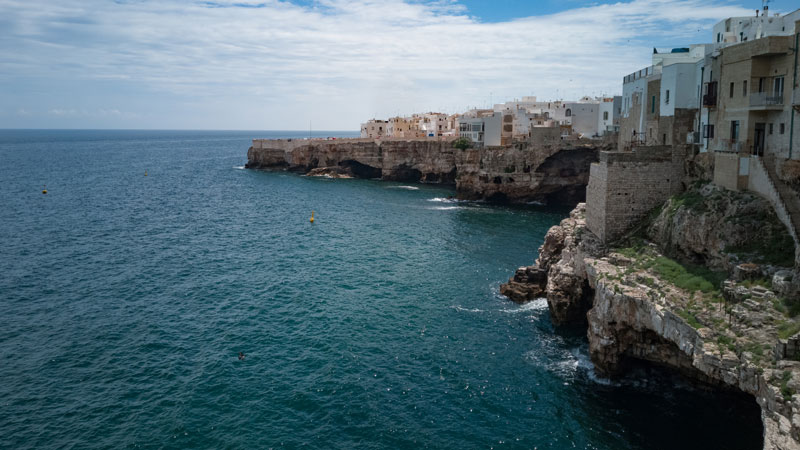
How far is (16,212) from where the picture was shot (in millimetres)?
71250

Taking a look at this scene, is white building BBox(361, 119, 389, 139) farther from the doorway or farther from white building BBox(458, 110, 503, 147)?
the doorway

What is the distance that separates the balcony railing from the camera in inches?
1028

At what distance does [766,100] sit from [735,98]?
221 centimetres

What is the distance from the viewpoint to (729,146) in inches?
1145

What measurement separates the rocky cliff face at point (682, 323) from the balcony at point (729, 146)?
5164mm

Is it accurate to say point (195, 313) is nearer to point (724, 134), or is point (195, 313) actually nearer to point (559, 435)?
point (559, 435)

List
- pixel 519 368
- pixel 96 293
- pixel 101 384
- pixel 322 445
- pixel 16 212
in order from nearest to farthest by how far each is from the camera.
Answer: pixel 322 445, pixel 101 384, pixel 519 368, pixel 96 293, pixel 16 212

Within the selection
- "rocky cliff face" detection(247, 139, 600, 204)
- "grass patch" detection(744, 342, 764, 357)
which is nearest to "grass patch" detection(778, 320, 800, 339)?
"grass patch" detection(744, 342, 764, 357)

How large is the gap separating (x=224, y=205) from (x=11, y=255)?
1287 inches

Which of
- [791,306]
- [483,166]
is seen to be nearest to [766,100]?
[791,306]

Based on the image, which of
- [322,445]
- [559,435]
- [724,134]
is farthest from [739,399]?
[322,445]

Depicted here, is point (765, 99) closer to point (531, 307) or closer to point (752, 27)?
point (752, 27)

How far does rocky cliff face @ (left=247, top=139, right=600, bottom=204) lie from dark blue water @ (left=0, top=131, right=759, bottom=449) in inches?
808

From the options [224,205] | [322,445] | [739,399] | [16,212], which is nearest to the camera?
[322,445]
